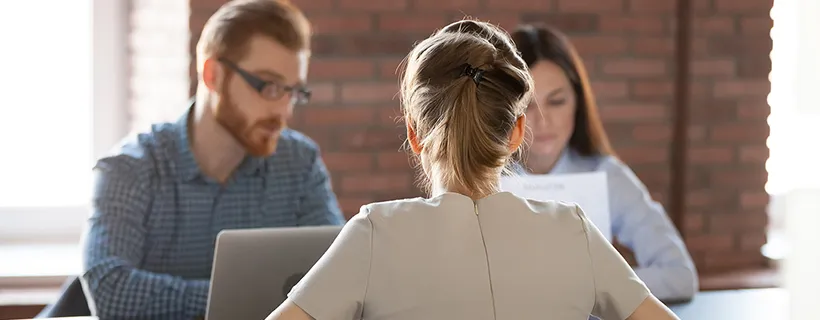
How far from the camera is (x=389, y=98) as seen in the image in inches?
128

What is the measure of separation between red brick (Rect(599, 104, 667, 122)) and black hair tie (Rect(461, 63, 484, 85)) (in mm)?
2258

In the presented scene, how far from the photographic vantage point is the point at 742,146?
3.53m

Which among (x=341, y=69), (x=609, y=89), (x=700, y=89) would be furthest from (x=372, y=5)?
(x=700, y=89)

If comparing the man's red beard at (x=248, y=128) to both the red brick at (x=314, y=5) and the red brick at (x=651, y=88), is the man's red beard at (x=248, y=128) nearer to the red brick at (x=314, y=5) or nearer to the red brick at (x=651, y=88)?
the red brick at (x=314, y=5)

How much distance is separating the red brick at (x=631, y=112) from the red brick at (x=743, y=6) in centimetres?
41

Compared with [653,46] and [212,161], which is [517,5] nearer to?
[653,46]

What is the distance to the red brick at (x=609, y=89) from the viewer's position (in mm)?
3406

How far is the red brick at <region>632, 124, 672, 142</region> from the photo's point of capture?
3.45 metres

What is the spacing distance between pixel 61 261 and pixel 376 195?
108 centimetres

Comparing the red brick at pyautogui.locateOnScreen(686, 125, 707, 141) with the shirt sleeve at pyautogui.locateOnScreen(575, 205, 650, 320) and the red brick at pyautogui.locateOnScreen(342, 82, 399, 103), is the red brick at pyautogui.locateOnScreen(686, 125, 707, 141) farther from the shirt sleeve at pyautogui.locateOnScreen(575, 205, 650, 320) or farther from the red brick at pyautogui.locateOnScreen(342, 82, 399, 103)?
the shirt sleeve at pyautogui.locateOnScreen(575, 205, 650, 320)

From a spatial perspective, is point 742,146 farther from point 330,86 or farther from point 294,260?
point 294,260

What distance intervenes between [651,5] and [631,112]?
0.38 meters

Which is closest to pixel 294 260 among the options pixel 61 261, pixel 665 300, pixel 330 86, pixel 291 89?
pixel 291 89

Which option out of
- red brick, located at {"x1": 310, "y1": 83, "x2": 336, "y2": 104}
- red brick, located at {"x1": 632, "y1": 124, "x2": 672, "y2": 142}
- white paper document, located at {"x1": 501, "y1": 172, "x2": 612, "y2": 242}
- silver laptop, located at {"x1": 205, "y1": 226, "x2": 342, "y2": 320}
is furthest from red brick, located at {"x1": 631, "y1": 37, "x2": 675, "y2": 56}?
silver laptop, located at {"x1": 205, "y1": 226, "x2": 342, "y2": 320}
